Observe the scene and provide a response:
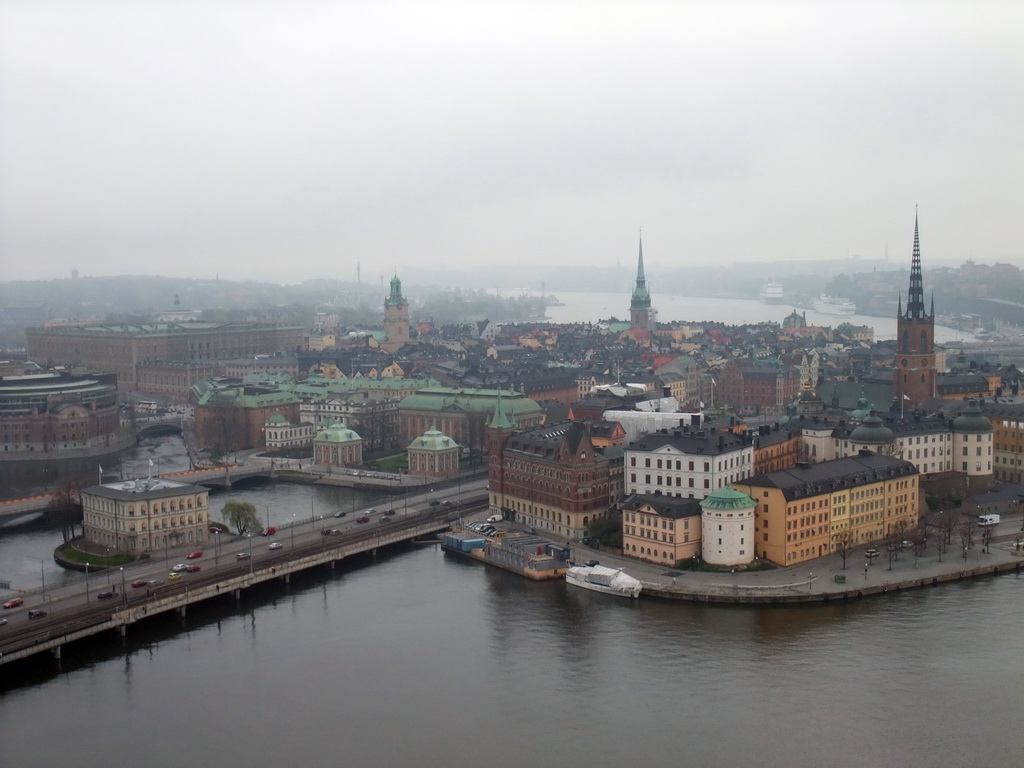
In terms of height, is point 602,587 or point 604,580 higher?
point 604,580

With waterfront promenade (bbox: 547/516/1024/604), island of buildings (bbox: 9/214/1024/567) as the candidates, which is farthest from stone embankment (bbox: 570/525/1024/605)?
island of buildings (bbox: 9/214/1024/567)

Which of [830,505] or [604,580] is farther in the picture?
[830,505]

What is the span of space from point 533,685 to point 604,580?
21.0 ft

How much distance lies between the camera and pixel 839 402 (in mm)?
50000

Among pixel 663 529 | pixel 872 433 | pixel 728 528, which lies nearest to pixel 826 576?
pixel 728 528

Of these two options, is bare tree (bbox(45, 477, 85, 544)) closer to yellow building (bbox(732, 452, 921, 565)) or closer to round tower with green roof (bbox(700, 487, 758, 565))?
round tower with green roof (bbox(700, 487, 758, 565))

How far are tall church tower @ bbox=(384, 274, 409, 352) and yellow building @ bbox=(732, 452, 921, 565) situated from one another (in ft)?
200

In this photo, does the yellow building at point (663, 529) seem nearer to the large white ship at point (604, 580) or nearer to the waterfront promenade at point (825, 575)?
the waterfront promenade at point (825, 575)

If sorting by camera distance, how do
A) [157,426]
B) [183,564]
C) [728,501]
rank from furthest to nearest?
[157,426] < [183,564] < [728,501]

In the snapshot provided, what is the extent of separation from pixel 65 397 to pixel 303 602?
3152cm

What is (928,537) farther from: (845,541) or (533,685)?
(533,685)

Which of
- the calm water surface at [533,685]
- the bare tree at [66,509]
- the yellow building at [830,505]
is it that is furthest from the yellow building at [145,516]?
the yellow building at [830,505]

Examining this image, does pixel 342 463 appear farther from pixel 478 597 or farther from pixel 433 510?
pixel 478 597

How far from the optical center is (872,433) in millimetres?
39375
